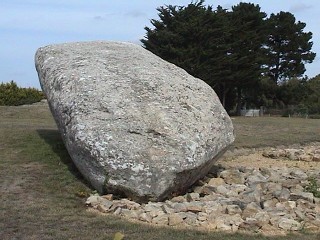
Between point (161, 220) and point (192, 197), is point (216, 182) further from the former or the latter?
point (161, 220)

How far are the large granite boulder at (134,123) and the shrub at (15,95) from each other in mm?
21620

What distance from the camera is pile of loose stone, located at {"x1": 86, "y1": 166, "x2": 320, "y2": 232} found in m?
6.88

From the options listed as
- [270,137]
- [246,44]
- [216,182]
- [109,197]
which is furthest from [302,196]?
[246,44]

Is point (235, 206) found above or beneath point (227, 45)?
beneath

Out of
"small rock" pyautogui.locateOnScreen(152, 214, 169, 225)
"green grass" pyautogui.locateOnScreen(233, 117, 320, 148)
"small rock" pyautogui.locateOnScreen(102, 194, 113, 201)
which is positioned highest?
"green grass" pyautogui.locateOnScreen(233, 117, 320, 148)

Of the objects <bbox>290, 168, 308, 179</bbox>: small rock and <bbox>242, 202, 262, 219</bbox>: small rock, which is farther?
<bbox>290, 168, 308, 179</bbox>: small rock

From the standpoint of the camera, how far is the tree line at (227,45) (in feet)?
120

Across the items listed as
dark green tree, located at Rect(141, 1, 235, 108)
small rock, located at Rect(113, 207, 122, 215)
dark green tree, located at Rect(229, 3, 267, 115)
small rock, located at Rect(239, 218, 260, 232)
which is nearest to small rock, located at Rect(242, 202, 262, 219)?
small rock, located at Rect(239, 218, 260, 232)

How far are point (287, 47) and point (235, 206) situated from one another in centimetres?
4607

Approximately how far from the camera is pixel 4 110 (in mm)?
23562

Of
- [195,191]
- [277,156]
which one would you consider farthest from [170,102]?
[277,156]

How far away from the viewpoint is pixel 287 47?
5134 centimetres

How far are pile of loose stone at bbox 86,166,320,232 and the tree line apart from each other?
26823 millimetres

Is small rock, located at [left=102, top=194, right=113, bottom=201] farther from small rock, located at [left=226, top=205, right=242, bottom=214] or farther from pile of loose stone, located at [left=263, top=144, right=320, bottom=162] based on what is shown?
pile of loose stone, located at [left=263, top=144, right=320, bottom=162]
